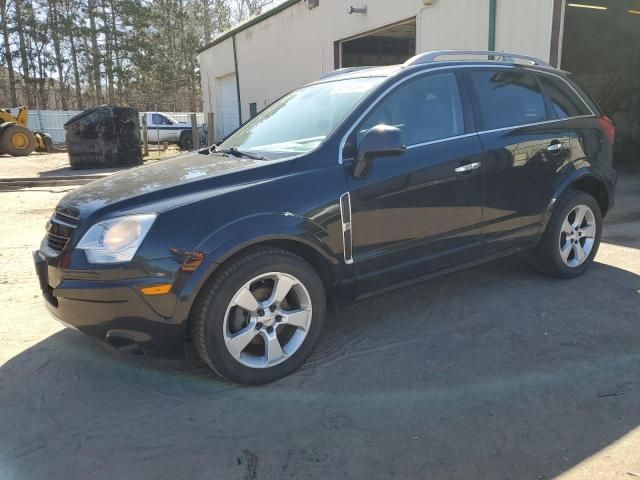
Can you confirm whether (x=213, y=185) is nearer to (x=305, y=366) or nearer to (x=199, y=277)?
(x=199, y=277)

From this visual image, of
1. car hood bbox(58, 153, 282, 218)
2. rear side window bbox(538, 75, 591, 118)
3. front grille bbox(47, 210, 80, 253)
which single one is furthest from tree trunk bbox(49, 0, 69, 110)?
rear side window bbox(538, 75, 591, 118)

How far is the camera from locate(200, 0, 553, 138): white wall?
9383 mm

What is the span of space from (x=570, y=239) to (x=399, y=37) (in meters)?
13.5

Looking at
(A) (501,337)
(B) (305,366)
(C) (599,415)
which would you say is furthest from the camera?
(A) (501,337)

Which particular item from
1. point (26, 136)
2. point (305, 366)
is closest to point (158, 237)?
point (305, 366)

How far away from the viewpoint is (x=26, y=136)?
20.7 metres

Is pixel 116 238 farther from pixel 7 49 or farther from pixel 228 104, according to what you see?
pixel 7 49

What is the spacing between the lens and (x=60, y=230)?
314 centimetres

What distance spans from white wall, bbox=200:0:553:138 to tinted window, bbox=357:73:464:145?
614 centimetres

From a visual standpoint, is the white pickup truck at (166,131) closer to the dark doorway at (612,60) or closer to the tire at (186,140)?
the tire at (186,140)

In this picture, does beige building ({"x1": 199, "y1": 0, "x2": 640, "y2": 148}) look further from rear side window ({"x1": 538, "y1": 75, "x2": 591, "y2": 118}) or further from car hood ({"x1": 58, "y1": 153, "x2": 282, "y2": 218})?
car hood ({"x1": 58, "y1": 153, "x2": 282, "y2": 218})

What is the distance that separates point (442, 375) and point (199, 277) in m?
1.57

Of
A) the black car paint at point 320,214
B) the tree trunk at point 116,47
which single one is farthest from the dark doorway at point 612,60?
the tree trunk at point 116,47

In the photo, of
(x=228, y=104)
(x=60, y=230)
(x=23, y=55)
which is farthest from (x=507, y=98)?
(x=23, y=55)
